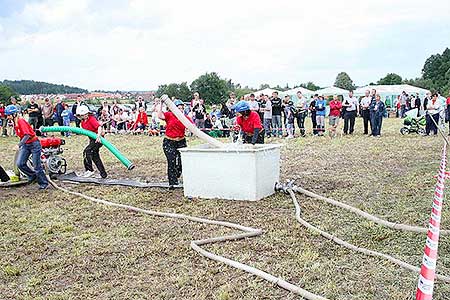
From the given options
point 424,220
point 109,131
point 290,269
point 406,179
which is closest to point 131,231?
Result: point 290,269

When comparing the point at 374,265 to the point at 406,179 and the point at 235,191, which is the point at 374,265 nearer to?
the point at 235,191

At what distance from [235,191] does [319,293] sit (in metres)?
3.69

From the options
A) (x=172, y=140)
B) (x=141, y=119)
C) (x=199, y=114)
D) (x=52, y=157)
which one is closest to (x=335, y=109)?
(x=199, y=114)

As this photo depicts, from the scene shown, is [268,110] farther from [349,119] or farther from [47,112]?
[47,112]

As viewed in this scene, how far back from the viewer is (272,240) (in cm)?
576

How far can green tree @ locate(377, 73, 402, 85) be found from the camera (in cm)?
6394

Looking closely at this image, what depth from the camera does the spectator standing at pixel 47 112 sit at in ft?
66.9

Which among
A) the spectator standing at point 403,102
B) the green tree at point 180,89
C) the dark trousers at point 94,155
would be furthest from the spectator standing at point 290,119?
the green tree at point 180,89

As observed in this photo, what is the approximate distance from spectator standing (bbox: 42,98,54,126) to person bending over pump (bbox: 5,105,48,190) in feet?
37.2

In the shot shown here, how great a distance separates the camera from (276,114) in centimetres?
1911

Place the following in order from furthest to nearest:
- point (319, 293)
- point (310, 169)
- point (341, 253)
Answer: point (310, 169) < point (341, 253) < point (319, 293)

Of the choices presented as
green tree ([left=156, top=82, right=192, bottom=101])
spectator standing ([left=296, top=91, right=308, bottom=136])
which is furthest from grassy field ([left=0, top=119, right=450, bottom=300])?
green tree ([left=156, top=82, right=192, bottom=101])

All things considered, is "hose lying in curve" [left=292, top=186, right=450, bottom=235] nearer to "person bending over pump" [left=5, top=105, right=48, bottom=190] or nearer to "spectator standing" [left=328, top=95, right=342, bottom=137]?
"person bending over pump" [left=5, top=105, right=48, bottom=190]

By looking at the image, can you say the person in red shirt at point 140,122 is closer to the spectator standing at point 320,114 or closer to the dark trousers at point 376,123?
the spectator standing at point 320,114
